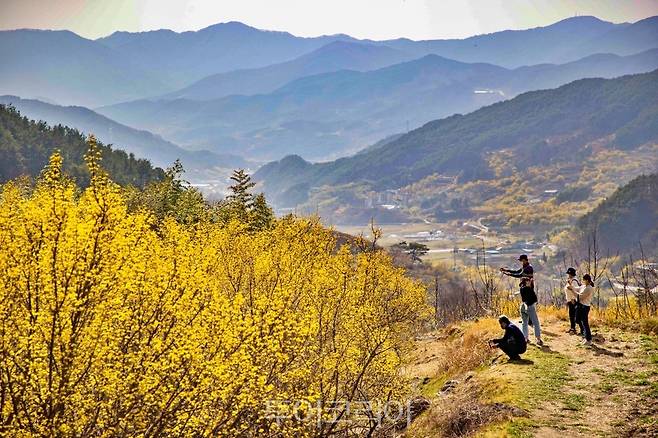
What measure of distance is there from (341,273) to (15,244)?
12.6 meters

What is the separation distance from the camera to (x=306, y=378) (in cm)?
1973

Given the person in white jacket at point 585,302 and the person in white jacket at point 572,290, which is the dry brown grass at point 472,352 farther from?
the person in white jacket at point 585,302

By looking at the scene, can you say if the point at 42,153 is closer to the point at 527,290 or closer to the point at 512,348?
the point at 527,290

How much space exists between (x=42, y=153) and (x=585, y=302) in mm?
159215

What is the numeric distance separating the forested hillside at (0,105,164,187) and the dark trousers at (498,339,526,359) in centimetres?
12414

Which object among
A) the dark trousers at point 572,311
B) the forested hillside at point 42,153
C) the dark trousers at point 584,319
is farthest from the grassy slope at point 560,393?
the forested hillside at point 42,153

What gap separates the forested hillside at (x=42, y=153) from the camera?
143 metres

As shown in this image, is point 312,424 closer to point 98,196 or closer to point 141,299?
point 141,299

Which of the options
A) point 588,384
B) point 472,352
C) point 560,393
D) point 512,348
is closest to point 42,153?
point 472,352

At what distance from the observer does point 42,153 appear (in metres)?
156

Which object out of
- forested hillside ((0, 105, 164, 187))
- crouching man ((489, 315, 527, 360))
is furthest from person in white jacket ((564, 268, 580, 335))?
forested hillside ((0, 105, 164, 187))

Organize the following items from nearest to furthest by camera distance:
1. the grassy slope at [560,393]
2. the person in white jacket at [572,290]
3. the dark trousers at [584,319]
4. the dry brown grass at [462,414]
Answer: the grassy slope at [560,393] → the dry brown grass at [462,414] → the dark trousers at [584,319] → the person in white jacket at [572,290]

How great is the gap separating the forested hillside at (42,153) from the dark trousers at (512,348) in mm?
124136

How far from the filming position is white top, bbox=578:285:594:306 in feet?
74.9
